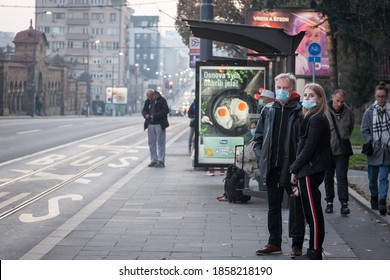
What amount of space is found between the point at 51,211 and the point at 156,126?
8516 millimetres

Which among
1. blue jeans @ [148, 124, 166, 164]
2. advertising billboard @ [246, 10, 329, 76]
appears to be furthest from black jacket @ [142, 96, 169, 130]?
advertising billboard @ [246, 10, 329, 76]

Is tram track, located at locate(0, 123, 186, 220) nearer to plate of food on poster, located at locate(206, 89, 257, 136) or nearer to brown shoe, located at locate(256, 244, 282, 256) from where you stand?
plate of food on poster, located at locate(206, 89, 257, 136)

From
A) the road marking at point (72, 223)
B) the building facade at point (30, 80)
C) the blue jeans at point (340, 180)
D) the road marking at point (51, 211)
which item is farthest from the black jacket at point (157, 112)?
the building facade at point (30, 80)

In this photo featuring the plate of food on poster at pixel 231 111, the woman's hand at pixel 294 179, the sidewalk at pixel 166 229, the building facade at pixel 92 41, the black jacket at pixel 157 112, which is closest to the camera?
the woman's hand at pixel 294 179

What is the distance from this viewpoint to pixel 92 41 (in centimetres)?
10306

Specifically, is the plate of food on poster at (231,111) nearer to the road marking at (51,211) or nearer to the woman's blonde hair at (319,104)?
the road marking at (51,211)

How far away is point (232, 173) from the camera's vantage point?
43.3 feet

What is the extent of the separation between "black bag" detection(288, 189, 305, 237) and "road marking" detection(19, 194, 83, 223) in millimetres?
3895

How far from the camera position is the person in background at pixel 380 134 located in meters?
11.4

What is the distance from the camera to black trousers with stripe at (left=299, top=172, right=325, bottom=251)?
8.13 m

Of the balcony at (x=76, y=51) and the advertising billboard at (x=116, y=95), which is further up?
the balcony at (x=76, y=51)

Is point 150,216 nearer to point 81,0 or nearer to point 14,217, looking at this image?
point 14,217

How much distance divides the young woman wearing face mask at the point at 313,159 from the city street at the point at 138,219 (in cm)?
49
